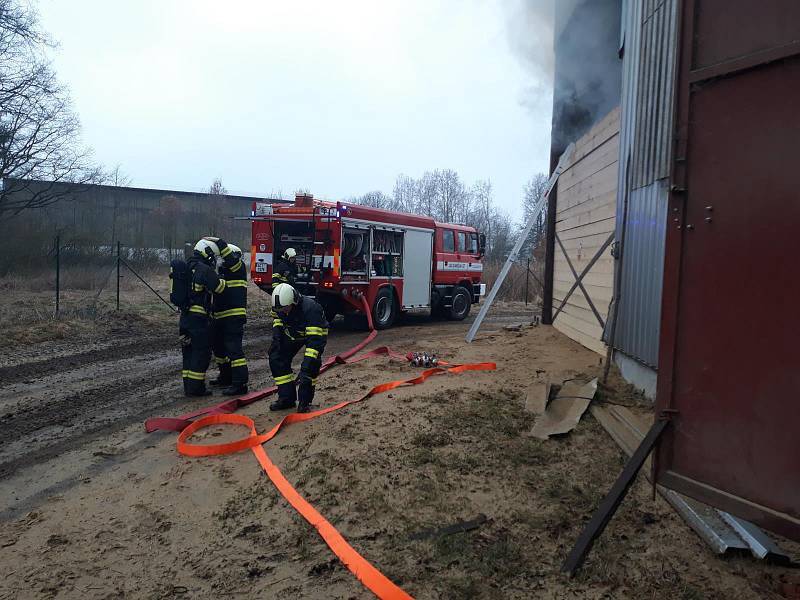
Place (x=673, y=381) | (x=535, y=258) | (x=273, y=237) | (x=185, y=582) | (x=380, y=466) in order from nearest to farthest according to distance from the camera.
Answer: (x=673, y=381) < (x=185, y=582) < (x=380, y=466) < (x=273, y=237) < (x=535, y=258)

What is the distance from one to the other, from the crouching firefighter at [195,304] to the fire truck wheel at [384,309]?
6083 millimetres

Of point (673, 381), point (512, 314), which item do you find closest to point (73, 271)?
point (512, 314)

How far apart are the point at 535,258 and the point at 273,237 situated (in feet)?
56.8

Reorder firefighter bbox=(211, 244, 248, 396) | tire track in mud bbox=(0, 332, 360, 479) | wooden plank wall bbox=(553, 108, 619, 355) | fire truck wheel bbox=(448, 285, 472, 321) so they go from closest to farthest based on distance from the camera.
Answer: tire track in mud bbox=(0, 332, 360, 479)
firefighter bbox=(211, 244, 248, 396)
wooden plank wall bbox=(553, 108, 619, 355)
fire truck wheel bbox=(448, 285, 472, 321)

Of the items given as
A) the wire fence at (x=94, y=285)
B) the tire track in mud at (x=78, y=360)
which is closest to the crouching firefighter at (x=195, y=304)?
the tire track in mud at (x=78, y=360)

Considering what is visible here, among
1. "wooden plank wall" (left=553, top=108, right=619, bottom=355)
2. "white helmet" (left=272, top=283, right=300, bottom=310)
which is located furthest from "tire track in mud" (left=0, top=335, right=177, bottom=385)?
"wooden plank wall" (left=553, top=108, right=619, bottom=355)

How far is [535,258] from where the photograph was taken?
86.3 feet

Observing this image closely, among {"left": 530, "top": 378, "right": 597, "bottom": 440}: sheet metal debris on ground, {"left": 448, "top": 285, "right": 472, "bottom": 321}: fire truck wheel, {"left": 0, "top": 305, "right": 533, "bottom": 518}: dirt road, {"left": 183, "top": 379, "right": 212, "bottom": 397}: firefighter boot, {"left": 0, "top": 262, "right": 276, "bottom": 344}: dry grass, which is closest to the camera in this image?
{"left": 0, "top": 305, "right": 533, "bottom": 518}: dirt road

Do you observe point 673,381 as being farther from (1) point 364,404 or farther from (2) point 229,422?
(2) point 229,422

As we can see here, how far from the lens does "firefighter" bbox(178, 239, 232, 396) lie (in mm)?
6363

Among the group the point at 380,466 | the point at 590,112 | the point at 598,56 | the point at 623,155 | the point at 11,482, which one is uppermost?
the point at 598,56

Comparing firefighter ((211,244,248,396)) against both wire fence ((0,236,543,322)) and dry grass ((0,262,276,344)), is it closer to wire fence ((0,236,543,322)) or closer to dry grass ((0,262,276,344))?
dry grass ((0,262,276,344))

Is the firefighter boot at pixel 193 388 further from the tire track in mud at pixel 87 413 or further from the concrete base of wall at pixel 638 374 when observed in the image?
the concrete base of wall at pixel 638 374

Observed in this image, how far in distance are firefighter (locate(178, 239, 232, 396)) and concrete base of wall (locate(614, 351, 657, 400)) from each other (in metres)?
4.57
